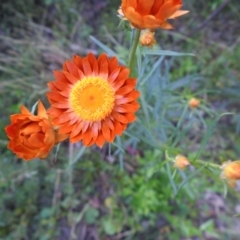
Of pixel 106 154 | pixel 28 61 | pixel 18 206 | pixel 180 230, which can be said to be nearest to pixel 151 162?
pixel 106 154

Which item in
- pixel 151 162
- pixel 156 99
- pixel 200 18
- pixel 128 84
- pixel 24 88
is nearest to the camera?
pixel 128 84

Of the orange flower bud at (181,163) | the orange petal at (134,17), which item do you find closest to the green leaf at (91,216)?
the orange flower bud at (181,163)

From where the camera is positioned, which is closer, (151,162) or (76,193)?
(151,162)

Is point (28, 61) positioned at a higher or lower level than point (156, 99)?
higher

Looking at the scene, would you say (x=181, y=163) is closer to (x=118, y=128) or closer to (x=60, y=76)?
(x=118, y=128)

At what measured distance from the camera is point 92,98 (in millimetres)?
1188

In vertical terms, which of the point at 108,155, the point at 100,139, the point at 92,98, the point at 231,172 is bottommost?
the point at 108,155

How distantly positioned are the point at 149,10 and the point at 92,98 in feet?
1.15

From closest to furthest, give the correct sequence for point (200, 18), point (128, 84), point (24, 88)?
1. point (128, 84)
2. point (24, 88)
3. point (200, 18)

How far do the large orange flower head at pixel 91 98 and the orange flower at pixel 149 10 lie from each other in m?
0.19

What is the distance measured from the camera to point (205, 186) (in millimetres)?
2262

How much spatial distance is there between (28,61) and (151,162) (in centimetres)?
98

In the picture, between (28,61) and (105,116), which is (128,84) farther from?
(28,61)

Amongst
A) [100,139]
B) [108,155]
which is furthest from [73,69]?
[108,155]
